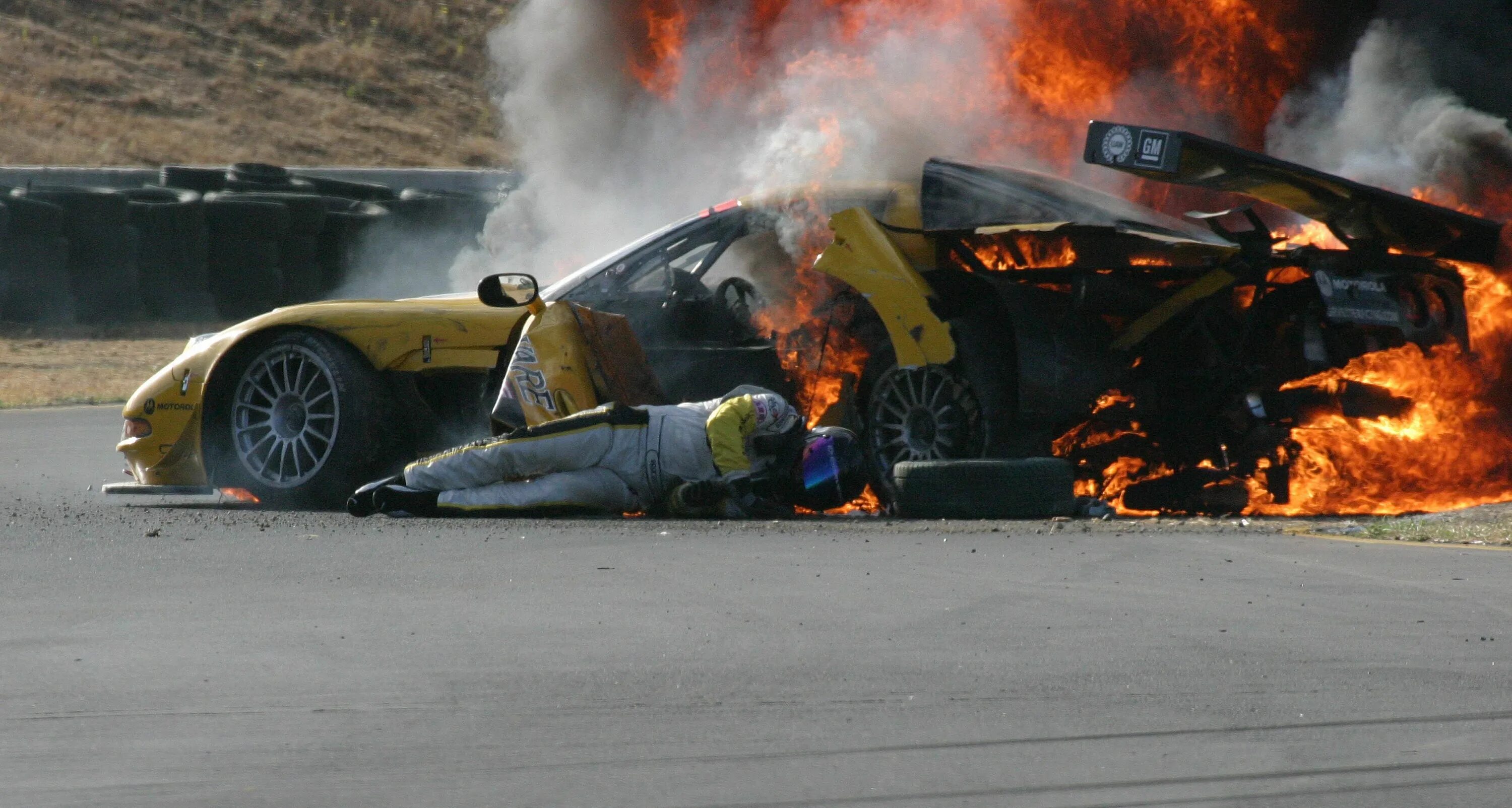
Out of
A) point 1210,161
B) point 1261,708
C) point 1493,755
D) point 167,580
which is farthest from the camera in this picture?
point 1210,161

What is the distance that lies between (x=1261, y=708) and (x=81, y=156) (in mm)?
30541

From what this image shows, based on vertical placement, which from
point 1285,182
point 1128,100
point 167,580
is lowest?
point 167,580

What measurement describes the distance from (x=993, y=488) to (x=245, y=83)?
110 ft

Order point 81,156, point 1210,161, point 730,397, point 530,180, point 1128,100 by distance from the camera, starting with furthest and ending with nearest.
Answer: point 81,156
point 530,180
point 1128,100
point 730,397
point 1210,161

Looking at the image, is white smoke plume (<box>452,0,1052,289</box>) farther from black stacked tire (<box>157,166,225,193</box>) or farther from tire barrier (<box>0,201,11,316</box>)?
tire barrier (<box>0,201,11,316</box>)

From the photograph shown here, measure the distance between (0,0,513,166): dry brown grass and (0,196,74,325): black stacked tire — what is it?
38.6ft

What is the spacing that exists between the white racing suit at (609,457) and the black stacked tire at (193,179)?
1363cm

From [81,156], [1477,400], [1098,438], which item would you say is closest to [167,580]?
[1098,438]

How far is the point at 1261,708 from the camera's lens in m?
4.56

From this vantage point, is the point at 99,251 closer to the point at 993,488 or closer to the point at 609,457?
the point at 609,457

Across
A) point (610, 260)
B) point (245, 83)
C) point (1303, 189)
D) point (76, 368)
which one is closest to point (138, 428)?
point (610, 260)

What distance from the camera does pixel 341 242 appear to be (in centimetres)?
2019

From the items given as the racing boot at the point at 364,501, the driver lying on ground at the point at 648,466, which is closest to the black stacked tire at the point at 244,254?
the racing boot at the point at 364,501

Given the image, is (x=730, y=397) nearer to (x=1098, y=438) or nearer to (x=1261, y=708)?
(x=1098, y=438)
